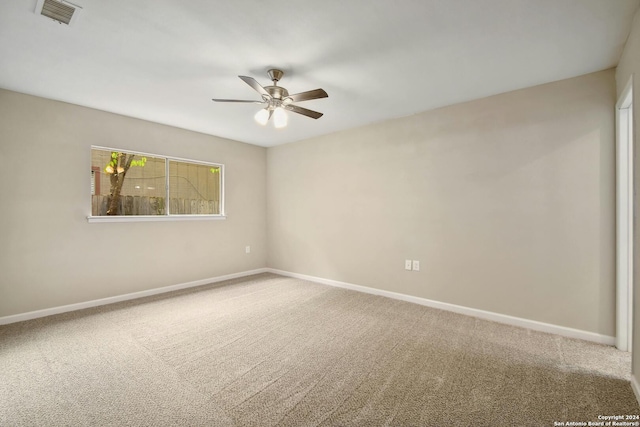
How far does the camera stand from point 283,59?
223 cm

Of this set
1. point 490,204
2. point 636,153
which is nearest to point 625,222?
point 636,153

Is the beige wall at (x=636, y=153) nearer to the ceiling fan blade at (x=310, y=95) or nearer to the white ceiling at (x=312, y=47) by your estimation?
the white ceiling at (x=312, y=47)

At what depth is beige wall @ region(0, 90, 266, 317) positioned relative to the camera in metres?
2.85

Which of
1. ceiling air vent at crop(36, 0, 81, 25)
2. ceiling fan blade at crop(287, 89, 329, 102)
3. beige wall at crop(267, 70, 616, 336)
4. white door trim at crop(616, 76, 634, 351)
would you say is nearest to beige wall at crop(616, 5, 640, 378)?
white door trim at crop(616, 76, 634, 351)

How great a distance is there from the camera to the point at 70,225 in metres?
3.19

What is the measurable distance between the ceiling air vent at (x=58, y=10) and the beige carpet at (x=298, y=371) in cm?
236

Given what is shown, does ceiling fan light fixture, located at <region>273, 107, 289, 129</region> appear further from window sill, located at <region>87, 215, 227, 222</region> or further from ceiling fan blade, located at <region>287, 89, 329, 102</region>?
window sill, located at <region>87, 215, 227, 222</region>

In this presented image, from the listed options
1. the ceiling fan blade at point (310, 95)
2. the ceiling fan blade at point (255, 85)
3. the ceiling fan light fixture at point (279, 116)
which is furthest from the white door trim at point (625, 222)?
the ceiling fan blade at point (255, 85)

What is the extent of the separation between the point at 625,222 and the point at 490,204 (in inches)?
38.4

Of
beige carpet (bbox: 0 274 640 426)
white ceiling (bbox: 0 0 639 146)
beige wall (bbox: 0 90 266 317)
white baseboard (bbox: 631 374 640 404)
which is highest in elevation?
white ceiling (bbox: 0 0 639 146)

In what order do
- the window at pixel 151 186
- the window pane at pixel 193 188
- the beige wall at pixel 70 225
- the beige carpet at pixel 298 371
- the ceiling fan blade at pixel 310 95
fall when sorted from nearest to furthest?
the beige carpet at pixel 298 371
the ceiling fan blade at pixel 310 95
the beige wall at pixel 70 225
the window at pixel 151 186
the window pane at pixel 193 188

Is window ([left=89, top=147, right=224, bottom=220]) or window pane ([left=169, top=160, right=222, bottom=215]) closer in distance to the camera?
window ([left=89, top=147, right=224, bottom=220])

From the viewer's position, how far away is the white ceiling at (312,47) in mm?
1702

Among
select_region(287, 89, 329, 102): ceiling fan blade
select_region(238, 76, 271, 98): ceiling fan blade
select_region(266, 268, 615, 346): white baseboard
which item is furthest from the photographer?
select_region(266, 268, 615, 346): white baseboard
